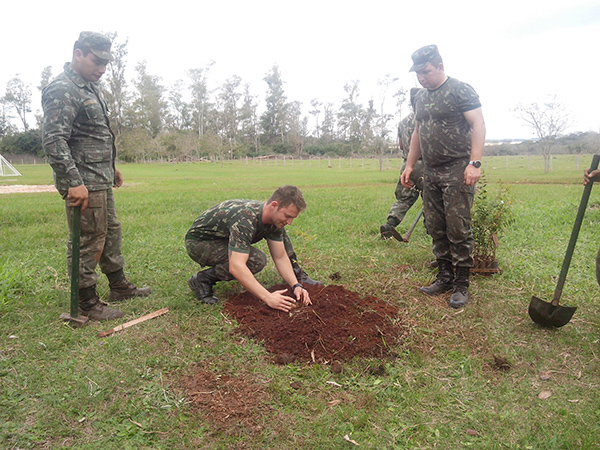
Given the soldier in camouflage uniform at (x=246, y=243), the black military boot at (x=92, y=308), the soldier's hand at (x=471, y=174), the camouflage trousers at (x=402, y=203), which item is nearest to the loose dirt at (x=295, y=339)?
the soldier in camouflage uniform at (x=246, y=243)

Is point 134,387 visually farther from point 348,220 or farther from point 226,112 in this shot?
point 226,112

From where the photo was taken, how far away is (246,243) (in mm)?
3779

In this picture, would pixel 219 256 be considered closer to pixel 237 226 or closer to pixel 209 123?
pixel 237 226

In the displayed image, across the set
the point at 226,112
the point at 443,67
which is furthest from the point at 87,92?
the point at 226,112

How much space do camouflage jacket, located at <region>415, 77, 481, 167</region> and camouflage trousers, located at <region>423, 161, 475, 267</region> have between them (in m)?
0.13

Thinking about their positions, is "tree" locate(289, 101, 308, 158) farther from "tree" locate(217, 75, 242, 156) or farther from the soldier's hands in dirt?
the soldier's hands in dirt

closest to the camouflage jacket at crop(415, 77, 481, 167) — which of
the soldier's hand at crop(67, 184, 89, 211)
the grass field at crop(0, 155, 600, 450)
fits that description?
the grass field at crop(0, 155, 600, 450)

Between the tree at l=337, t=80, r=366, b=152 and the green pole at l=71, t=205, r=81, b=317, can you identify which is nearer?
the green pole at l=71, t=205, r=81, b=317

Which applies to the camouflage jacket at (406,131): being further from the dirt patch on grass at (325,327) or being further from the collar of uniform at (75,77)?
the collar of uniform at (75,77)

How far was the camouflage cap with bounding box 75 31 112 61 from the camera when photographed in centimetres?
375

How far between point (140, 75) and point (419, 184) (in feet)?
223

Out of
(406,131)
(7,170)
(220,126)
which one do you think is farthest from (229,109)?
(406,131)

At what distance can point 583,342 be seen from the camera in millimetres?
3547

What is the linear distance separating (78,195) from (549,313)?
4.13m
